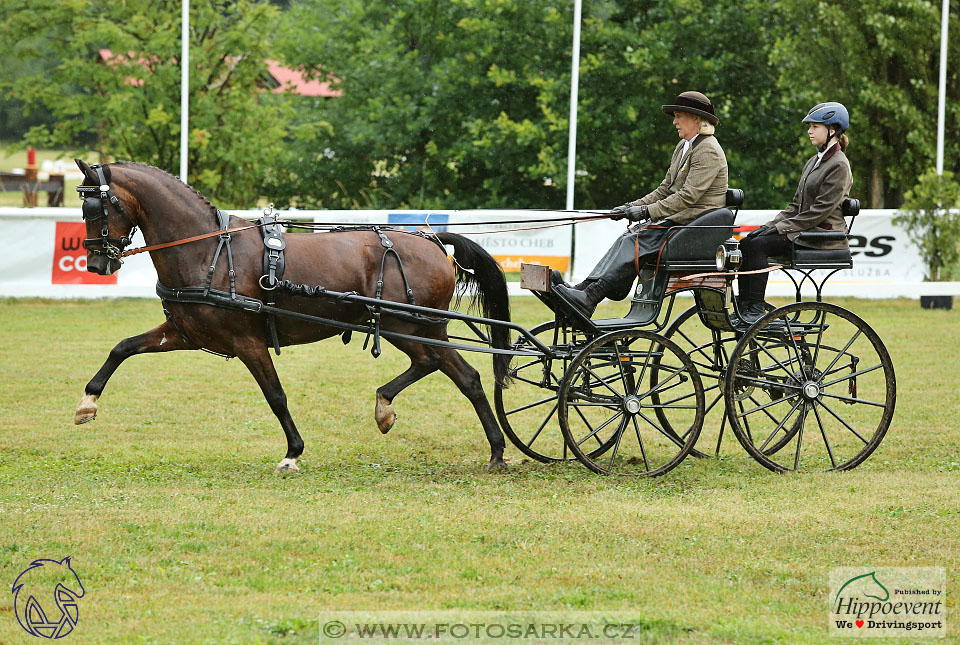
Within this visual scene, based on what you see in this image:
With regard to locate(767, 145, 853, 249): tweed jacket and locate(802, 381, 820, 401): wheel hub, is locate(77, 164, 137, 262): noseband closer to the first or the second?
locate(767, 145, 853, 249): tweed jacket

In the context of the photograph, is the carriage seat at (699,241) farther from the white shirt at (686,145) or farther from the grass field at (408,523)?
the grass field at (408,523)

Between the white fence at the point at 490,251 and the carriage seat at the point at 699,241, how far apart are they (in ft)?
23.4

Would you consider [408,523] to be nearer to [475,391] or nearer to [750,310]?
[475,391]

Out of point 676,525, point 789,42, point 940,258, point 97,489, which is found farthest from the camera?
point 789,42

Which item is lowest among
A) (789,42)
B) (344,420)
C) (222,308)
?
(344,420)

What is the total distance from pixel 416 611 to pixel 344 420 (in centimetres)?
484

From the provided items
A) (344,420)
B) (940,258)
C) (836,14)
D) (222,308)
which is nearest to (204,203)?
(222,308)

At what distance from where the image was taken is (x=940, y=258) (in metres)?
16.2

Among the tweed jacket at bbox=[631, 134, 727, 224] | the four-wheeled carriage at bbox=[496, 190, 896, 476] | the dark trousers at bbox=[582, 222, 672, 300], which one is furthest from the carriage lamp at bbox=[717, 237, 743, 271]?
the dark trousers at bbox=[582, 222, 672, 300]

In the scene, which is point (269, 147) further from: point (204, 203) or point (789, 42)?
point (204, 203)

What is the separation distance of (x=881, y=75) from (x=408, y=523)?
50.5ft

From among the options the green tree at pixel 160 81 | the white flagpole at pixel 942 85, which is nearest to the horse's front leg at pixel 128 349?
the green tree at pixel 160 81

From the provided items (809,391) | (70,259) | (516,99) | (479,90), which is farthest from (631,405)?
(479,90)

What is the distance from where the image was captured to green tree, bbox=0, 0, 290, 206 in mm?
19328
